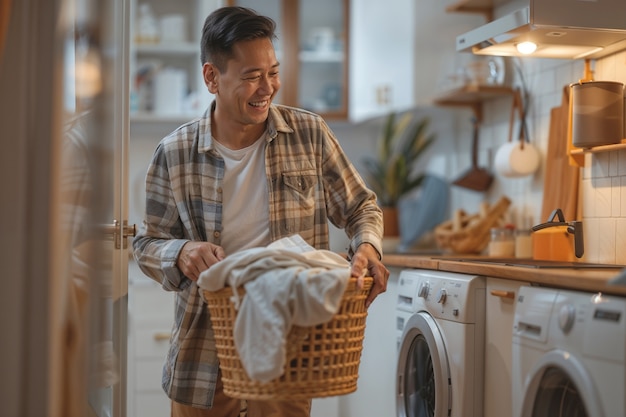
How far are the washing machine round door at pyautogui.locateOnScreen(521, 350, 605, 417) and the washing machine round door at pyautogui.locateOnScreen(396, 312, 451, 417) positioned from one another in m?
0.53

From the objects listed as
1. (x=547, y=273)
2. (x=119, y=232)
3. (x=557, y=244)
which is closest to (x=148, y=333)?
(x=119, y=232)

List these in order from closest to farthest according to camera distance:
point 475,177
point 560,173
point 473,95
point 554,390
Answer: point 554,390 → point 560,173 → point 473,95 → point 475,177

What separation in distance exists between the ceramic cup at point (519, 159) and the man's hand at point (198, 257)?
1.74 metres

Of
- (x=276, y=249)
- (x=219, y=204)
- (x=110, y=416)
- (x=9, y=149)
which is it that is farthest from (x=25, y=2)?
(x=110, y=416)

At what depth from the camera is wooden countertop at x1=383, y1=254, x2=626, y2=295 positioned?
6.41ft

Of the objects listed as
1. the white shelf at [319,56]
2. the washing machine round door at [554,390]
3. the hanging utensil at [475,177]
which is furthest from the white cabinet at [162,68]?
the washing machine round door at [554,390]

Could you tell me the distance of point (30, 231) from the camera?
4.49 feet

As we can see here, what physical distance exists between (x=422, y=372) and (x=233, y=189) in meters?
1.10

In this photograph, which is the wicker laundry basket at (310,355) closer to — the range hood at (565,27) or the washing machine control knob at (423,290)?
Answer: the washing machine control knob at (423,290)

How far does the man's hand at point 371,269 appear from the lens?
1.95 metres

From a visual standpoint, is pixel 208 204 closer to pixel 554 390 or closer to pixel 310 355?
pixel 310 355

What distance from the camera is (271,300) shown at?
5.68 feet

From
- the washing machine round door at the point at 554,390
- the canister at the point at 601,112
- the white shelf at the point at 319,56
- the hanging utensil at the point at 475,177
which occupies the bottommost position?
the washing machine round door at the point at 554,390

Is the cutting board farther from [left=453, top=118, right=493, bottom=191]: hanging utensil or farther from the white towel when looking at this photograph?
the white towel
